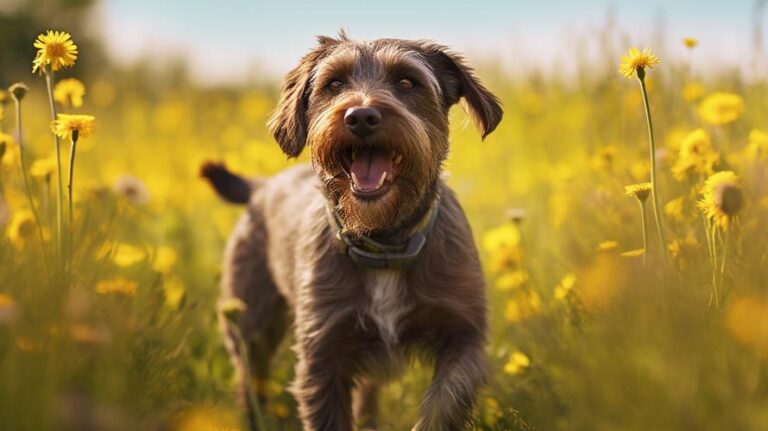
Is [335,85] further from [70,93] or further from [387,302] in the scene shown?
[70,93]

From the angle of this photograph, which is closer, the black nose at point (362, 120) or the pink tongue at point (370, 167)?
the black nose at point (362, 120)

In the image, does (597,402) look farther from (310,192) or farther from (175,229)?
(175,229)

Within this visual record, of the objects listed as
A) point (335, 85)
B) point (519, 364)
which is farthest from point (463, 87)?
point (519, 364)

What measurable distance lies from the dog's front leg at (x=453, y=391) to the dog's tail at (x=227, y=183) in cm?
221

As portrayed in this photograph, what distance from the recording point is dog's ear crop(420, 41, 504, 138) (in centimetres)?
370

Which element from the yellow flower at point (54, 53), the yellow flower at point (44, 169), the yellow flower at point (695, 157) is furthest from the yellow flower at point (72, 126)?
the yellow flower at point (695, 157)

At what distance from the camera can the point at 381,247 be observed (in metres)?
3.56

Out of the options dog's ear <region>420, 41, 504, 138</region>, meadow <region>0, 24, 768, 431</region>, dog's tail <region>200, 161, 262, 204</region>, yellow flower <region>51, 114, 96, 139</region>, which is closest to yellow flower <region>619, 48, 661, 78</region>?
meadow <region>0, 24, 768, 431</region>

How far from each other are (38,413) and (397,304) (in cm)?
167

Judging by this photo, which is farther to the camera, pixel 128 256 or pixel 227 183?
pixel 227 183

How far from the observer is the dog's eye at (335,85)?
3662 millimetres

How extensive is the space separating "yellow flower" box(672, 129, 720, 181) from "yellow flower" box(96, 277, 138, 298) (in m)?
2.13

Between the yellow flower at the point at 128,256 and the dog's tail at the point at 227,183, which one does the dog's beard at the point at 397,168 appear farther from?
the dog's tail at the point at 227,183

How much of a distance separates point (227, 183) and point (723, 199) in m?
3.16
